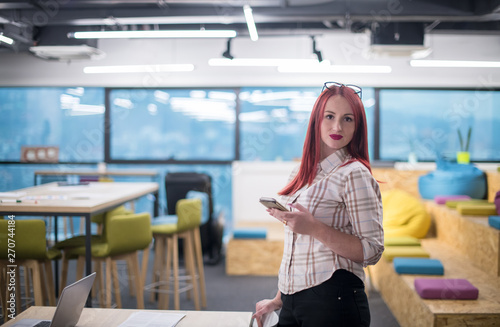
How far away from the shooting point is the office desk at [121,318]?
4.91 feet

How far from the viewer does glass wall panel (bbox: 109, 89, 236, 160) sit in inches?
270

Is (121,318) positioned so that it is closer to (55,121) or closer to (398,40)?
(398,40)

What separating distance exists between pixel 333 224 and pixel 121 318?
2.56ft

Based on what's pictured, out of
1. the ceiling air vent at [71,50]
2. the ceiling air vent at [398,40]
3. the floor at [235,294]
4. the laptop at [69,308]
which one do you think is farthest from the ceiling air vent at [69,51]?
the laptop at [69,308]

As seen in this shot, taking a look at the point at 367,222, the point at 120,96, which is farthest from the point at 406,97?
the point at 367,222

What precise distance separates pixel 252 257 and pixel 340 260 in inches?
140

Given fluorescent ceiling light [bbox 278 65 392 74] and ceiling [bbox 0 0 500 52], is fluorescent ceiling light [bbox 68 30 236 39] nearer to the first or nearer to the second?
ceiling [bbox 0 0 500 52]

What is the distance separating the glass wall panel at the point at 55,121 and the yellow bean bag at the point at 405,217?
435 centimetres

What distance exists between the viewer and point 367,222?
4.20 ft

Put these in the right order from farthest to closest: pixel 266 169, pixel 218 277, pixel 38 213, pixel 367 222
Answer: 1. pixel 266 169
2. pixel 218 277
3. pixel 38 213
4. pixel 367 222

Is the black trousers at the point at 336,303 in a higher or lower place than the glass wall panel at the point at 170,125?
lower

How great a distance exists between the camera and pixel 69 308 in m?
1.40

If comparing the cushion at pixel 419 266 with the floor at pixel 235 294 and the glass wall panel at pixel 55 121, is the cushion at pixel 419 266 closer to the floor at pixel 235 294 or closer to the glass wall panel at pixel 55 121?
the floor at pixel 235 294

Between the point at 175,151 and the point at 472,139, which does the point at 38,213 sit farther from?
the point at 472,139
